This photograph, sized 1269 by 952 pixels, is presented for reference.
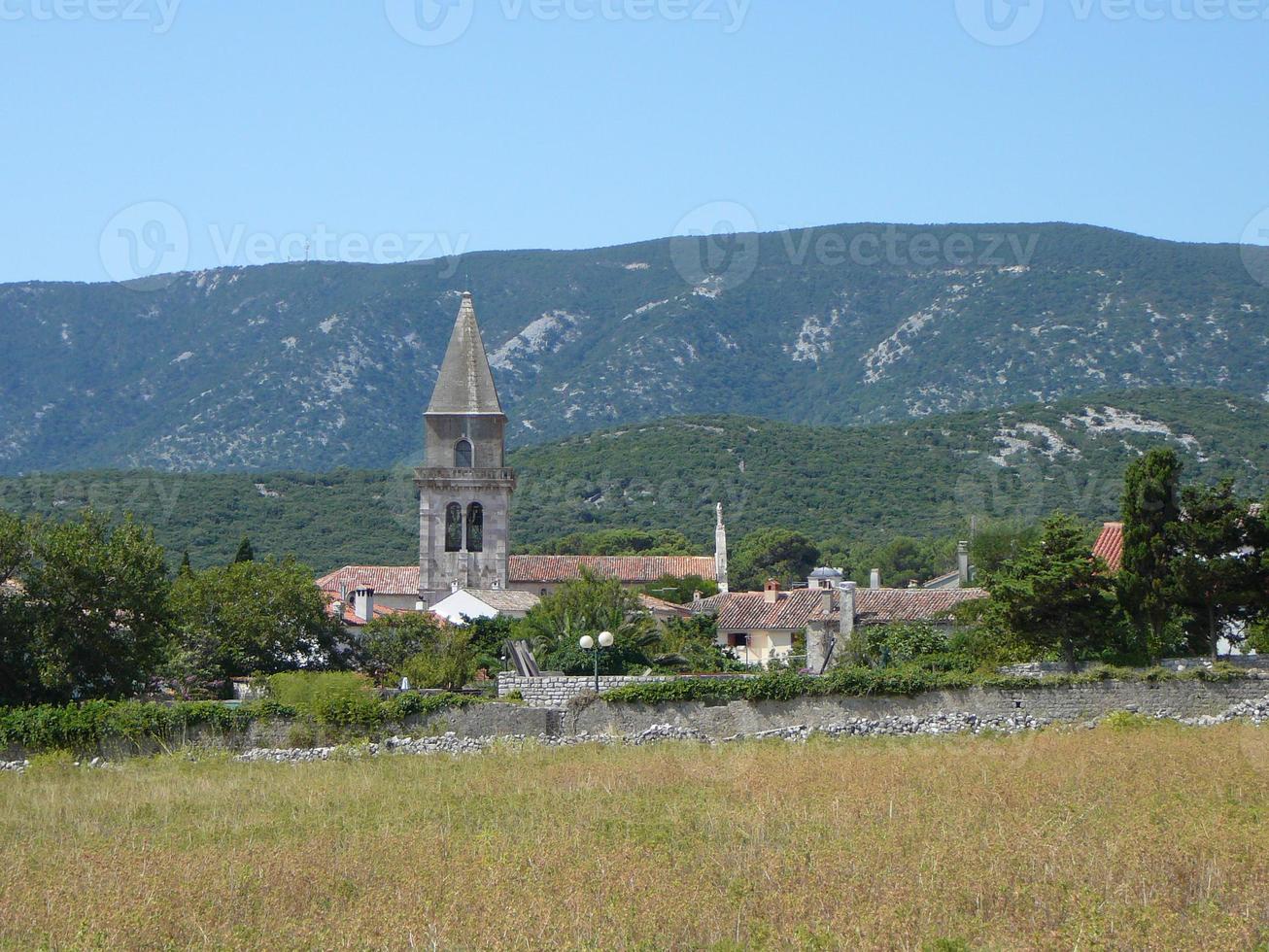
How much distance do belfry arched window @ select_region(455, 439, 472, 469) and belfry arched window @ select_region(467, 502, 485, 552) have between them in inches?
87.3

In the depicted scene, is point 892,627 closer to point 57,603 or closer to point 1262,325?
point 57,603

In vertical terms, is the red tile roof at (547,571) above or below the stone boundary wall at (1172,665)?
below

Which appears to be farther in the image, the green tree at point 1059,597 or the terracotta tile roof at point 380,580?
the terracotta tile roof at point 380,580

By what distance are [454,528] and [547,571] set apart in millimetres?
8330

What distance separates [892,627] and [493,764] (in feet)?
76.7

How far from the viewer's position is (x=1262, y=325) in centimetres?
14588

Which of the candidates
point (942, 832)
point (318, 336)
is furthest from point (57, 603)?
point (318, 336)

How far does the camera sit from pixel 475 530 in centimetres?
6894

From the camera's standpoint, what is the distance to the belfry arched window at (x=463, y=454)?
67.1m

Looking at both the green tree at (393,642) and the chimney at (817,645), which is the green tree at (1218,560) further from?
the green tree at (393,642)

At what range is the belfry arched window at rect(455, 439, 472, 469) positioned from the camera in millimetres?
67125

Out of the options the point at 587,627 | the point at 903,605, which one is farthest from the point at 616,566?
the point at 587,627

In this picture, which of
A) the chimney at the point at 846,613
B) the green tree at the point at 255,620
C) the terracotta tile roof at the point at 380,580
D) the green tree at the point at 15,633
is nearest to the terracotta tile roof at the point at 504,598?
the terracotta tile roof at the point at 380,580

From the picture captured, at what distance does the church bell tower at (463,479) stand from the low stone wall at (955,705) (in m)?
42.0
